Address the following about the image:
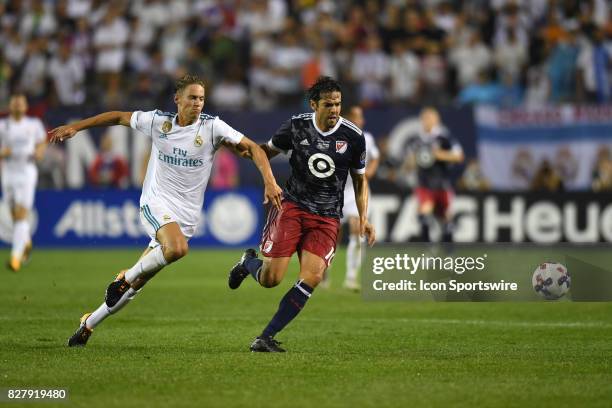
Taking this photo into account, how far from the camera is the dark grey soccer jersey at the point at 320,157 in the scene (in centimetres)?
1020

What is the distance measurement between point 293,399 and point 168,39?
20.1m

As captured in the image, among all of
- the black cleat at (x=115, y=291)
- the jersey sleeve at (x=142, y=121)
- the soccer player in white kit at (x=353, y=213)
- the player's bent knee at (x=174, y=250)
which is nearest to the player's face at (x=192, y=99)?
the jersey sleeve at (x=142, y=121)

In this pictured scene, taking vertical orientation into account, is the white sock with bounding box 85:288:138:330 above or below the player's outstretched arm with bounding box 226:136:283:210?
below

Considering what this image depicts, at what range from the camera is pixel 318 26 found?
85.9 feet

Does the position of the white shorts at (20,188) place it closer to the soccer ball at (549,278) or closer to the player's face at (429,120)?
the player's face at (429,120)

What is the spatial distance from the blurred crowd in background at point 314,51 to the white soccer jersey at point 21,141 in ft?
19.3

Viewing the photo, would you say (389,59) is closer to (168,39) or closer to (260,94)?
(260,94)

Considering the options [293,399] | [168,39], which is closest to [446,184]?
[168,39]

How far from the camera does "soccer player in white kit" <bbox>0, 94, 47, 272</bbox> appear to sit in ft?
59.7

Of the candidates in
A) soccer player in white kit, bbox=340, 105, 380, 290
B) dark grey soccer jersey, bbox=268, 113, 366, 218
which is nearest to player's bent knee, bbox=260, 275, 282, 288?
dark grey soccer jersey, bbox=268, 113, 366, 218

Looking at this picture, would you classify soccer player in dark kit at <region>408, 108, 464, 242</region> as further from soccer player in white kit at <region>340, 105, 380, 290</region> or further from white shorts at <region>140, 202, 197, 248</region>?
white shorts at <region>140, 202, 197, 248</region>

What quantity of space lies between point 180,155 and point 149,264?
3.39 ft

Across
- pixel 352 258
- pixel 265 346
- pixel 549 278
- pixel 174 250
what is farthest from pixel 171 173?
pixel 352 258

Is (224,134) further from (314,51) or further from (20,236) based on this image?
(314,51)
